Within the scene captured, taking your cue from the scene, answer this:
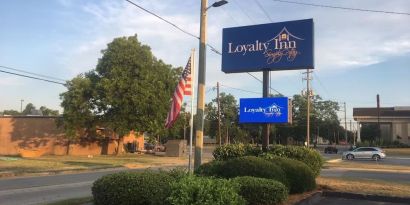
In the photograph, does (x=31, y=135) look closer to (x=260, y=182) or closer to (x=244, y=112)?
(x=244, y=112)

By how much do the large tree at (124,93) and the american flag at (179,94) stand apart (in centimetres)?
2976

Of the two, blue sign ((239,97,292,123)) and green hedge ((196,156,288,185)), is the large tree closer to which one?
blue sign ((239,97,292,123))

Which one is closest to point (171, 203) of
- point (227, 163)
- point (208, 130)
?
point (227, 163)

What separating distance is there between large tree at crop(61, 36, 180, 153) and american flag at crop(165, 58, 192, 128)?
29762 millimetres

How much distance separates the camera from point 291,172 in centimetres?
1285

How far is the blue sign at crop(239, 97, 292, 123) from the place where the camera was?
17406 millimetres

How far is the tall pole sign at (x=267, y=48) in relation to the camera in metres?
17.5

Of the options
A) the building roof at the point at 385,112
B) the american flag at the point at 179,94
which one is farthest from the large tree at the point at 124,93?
the building roof at the point at 385,112

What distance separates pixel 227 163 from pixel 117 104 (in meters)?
33.4

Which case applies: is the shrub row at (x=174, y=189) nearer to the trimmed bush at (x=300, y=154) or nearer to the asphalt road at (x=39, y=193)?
the asphalt road at (x=39, y=193)

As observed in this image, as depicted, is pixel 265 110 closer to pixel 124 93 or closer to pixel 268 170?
pixel 268 170

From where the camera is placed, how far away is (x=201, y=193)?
7.28 metres

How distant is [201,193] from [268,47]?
11.6 meters

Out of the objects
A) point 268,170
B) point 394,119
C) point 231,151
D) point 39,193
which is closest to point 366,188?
point 231,151
